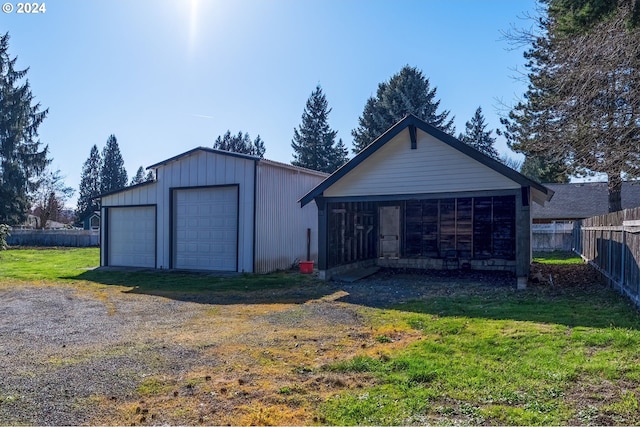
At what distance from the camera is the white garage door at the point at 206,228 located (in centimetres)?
1371

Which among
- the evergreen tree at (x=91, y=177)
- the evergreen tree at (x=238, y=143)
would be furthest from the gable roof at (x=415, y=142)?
the evergreen tree at (x=91, y=177)

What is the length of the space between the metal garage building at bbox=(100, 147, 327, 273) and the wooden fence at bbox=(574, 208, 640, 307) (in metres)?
9.01

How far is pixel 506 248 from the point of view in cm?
1336

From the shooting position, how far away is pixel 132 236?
1592 cm

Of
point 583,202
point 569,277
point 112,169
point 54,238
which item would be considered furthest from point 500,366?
point 112,169

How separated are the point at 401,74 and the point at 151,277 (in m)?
26.6

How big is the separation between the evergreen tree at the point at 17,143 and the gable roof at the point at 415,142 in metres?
30.4

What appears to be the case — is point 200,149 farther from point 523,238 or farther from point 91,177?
point 91,177

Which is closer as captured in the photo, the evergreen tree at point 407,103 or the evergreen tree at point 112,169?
the evergreen tree at point 407,103

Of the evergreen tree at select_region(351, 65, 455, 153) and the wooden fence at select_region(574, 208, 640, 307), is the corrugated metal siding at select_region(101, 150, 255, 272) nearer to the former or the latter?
the wooden fence at select_region(574, 208, 640, 307)

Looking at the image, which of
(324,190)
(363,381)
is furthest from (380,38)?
(363,381)

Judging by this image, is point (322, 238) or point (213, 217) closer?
point (322, 238)

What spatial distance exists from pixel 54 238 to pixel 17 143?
822 cm

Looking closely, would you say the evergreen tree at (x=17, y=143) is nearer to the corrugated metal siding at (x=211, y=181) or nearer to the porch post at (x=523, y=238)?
the corrugated metal siding at (x=211, y=181)
